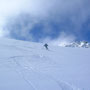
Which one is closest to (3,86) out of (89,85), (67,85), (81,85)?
(67,85)

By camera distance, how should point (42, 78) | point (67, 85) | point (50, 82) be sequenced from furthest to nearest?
point (42, 78) < point (50, 82) < point (67, 85)

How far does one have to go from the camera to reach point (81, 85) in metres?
5.27

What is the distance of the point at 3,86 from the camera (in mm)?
4941

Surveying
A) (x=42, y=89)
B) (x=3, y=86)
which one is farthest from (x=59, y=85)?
(x=3, y=86)

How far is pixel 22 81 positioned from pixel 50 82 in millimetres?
1158

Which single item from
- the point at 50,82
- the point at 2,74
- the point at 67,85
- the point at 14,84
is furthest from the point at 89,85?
the point at 2,74

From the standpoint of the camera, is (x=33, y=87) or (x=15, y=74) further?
(x=15, y=74)

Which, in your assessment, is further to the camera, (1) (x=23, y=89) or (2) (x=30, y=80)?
(2) (x=30, y=80)

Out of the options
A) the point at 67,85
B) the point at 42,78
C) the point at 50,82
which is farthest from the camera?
the point at 42,78

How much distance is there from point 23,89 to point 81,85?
7.50 feet

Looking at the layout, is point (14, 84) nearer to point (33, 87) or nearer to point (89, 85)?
point (33, 87)

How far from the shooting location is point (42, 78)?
236 inches

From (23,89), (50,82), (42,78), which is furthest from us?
(42,78)

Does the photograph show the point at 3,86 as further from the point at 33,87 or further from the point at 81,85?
the point at 81,85
